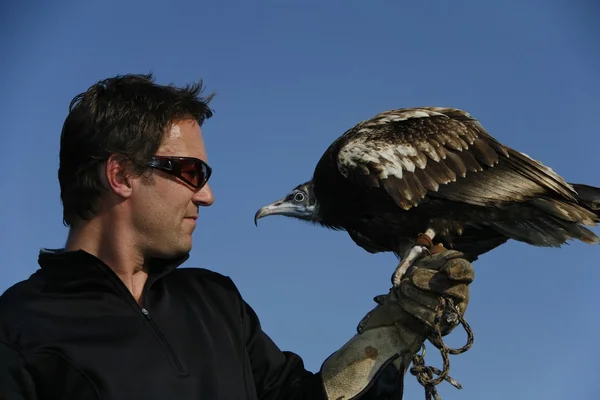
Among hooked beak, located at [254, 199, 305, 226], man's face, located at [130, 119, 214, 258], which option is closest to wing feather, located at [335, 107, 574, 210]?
hooked beak, located at [254, 199, 305, 226]

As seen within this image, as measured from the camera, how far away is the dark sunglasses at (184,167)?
300 cm

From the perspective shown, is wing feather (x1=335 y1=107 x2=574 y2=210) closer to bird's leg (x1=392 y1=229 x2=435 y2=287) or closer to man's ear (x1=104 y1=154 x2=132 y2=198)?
bird's leg (x1=392 y1=229 x2=435 y2=287)

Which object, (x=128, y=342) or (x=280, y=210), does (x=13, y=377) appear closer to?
(x=128, y=342)

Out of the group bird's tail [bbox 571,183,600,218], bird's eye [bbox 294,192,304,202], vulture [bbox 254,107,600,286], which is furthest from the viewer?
bird's eye [bbox 294,192,304,202]

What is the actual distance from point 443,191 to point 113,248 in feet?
10.9

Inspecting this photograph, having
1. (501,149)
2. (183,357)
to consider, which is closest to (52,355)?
(183,357)

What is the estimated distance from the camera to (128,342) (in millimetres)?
2645

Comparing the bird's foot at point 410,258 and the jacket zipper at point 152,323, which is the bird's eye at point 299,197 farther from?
the jacket zipper at point 152,323

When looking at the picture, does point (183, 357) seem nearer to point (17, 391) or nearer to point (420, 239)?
point (17, 391)

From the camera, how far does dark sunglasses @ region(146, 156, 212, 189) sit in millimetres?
3000

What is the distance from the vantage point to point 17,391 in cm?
236

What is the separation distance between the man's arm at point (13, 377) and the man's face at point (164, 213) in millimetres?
717

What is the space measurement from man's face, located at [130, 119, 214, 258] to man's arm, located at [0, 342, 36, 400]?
717 mm

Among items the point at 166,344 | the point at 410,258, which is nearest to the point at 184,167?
the point at 166,344
